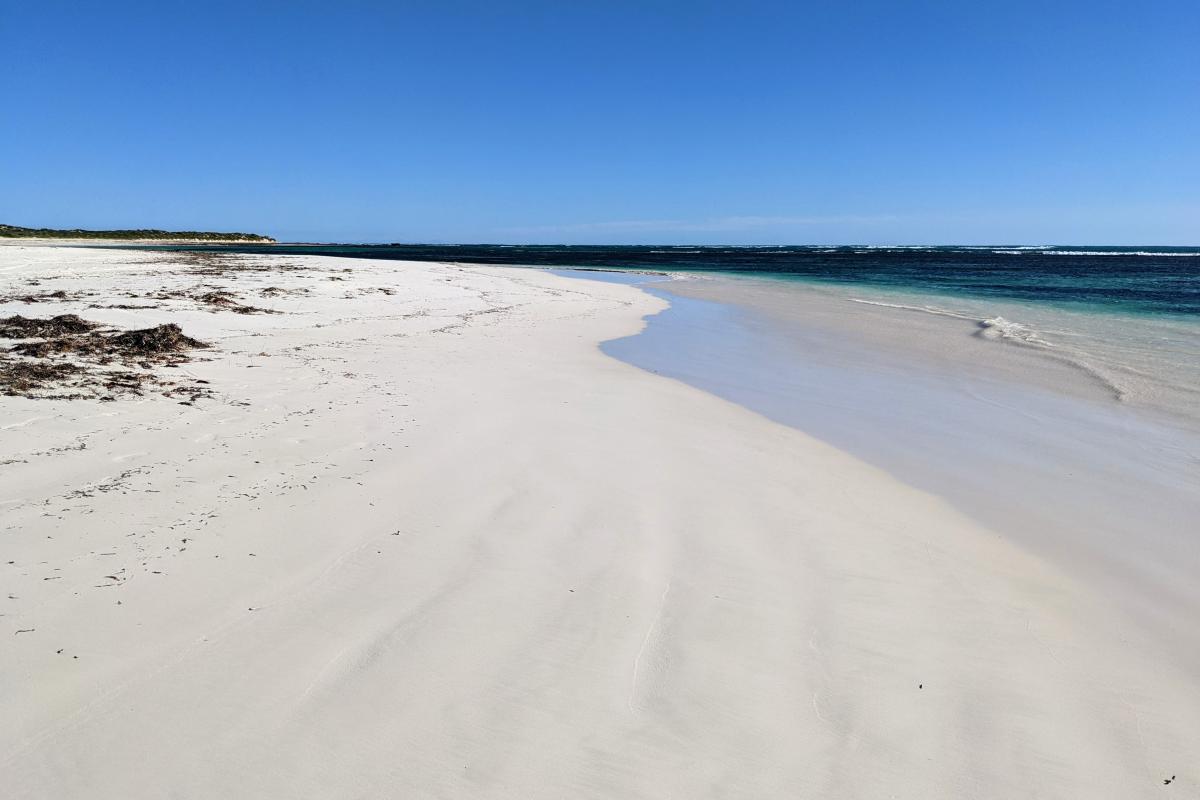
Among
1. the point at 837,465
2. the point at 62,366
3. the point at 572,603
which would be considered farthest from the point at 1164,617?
the point at 62,366

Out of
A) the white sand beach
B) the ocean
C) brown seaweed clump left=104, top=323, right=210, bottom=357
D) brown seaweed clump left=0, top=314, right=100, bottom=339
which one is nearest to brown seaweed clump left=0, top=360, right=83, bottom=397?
the white sand beach

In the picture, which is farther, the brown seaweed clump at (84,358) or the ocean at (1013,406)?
the brown seaweed clump at (84,358)

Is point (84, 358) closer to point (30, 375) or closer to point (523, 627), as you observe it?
point (30, 375)

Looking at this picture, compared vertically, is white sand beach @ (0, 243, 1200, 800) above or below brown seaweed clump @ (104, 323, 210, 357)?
below

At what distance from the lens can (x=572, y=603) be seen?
3443 millimetres

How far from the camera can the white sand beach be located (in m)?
2.40

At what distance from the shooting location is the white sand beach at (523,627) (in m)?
2.40

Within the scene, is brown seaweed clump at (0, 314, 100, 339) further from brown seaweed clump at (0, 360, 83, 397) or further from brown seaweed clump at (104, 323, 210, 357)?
brown seaweed clump at (0, 360, 83, 397)

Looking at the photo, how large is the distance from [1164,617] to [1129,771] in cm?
161

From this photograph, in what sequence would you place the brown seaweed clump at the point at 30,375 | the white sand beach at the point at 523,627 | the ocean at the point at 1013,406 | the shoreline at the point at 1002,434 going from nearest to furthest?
1. the white sand beach at the point at 523,627
2. the shoreline at the point at 1002,434
3. the ocean at the point at 1013,406
4. the brown seaweed clump at the point at 30,375

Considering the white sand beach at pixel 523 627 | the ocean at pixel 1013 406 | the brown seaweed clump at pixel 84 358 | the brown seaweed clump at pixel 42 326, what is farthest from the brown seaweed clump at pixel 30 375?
the ocean at pixel 1013 406

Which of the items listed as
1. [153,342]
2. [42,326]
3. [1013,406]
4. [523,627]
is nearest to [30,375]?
[153,342]

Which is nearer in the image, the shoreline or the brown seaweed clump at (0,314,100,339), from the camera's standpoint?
the shoreline

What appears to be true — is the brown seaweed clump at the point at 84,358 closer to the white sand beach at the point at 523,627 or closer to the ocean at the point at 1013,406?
the white sand beach at the point at 523,627
